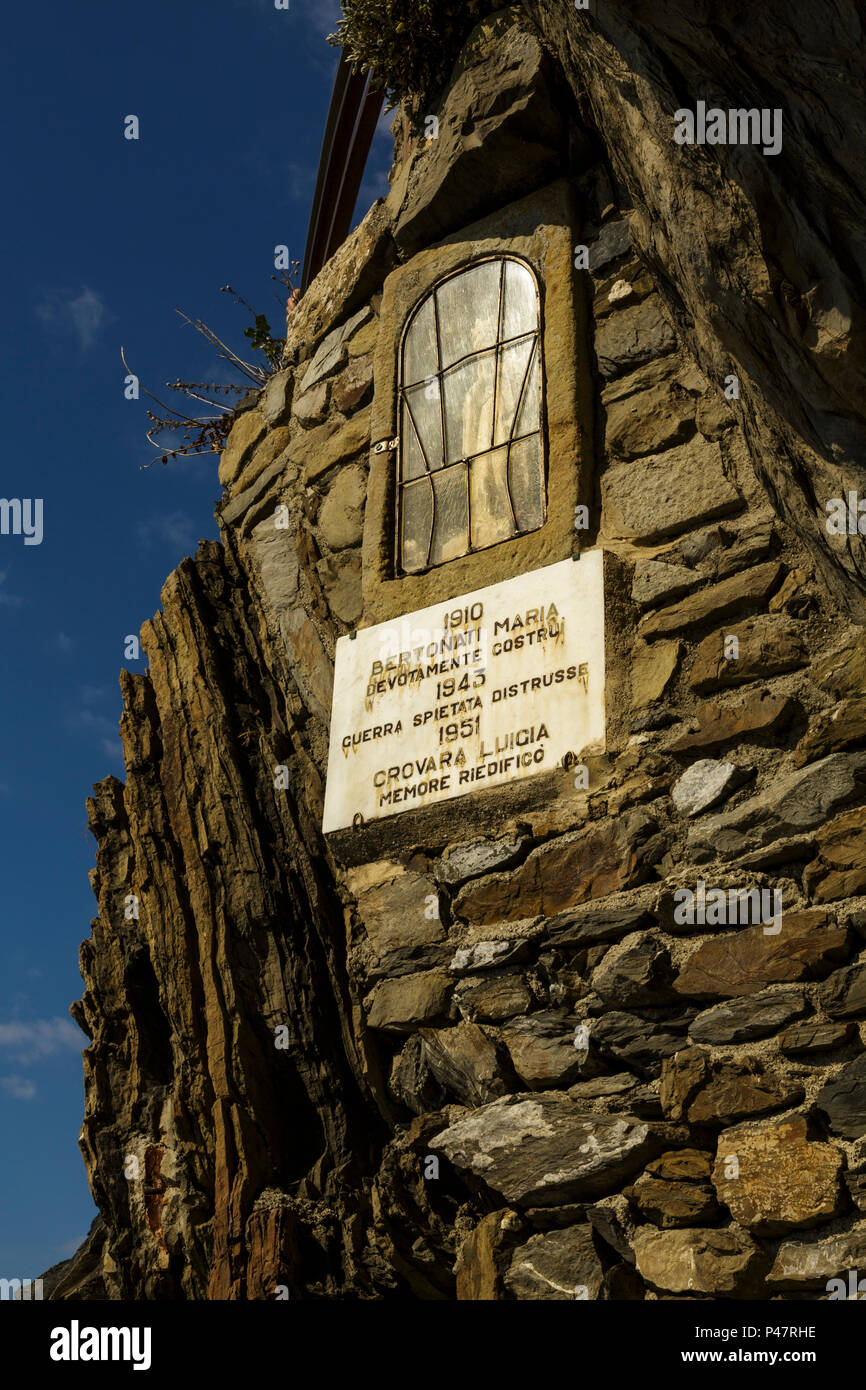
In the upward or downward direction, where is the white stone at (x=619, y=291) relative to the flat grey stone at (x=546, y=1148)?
upward

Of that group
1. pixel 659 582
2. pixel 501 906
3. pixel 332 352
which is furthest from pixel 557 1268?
pixel 332 352

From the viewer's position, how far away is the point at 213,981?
4871mm

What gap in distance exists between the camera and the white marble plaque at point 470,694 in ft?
13.4

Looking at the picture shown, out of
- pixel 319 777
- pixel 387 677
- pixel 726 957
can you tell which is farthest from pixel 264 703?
pixel 726 957

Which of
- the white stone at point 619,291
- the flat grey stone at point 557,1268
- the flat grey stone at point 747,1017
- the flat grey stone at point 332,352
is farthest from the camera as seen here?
the flat grey stone at point 332,352

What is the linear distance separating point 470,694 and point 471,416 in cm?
115

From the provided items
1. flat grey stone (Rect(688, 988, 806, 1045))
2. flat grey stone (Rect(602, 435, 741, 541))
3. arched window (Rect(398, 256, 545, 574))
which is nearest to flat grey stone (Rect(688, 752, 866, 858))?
flat grey stone (Rect(688, 988, 806, 1045))

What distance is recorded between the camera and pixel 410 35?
16.9ft

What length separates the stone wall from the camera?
3352 millimetres

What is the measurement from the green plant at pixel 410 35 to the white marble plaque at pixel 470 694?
7.13ft

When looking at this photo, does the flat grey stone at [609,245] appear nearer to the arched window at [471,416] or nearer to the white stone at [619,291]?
the white stone at [619,291]

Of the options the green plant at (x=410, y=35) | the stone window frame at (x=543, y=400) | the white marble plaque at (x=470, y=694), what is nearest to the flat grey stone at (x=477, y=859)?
the white marble plaque at (x=470, y=694)

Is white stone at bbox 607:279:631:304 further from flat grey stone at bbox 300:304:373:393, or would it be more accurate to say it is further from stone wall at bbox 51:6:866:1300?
flat grey stone at bbox 300:304:373:393
